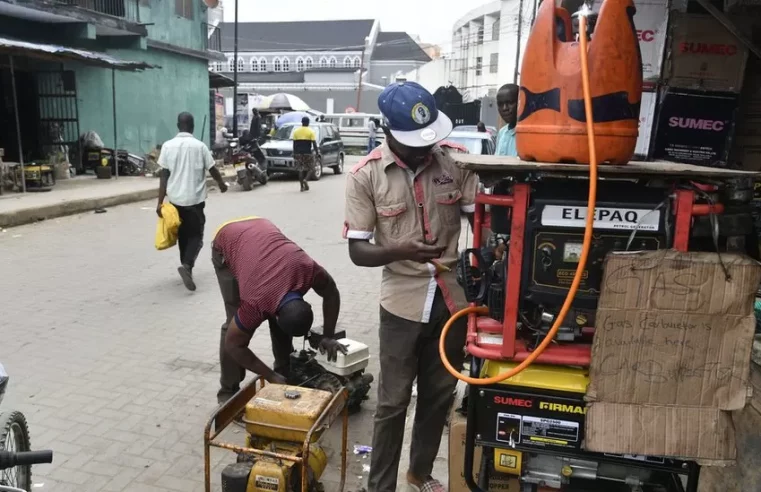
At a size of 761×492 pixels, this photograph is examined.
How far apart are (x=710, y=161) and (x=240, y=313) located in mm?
2628

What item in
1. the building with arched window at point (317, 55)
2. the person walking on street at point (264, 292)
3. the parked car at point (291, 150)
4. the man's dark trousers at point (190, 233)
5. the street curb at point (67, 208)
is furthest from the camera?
the building with arched window at point (317, 55)

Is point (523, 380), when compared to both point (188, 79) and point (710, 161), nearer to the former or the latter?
point (710, 161)

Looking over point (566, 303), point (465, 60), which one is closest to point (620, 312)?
point (566, 303)

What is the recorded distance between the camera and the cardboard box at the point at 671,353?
1735 millimetres

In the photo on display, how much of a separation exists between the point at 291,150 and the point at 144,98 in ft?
15.5

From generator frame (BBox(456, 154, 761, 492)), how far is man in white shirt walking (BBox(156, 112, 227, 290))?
5.22 metres

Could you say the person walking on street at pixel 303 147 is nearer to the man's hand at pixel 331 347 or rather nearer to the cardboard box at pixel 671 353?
the man's hand at pixel 331 347

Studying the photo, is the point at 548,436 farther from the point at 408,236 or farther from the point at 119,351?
the point at 119,351

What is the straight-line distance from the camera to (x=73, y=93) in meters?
15.1

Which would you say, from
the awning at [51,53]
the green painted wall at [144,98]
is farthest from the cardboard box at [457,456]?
the green painted wall at [144,98]

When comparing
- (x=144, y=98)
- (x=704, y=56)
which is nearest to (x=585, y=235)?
(x=704, y=56)

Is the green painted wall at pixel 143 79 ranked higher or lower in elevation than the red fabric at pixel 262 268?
higher

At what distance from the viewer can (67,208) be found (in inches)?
441

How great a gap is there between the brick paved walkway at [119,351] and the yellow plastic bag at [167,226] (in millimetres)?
583
